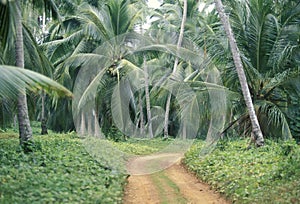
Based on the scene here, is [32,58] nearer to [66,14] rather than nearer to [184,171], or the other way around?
[184,171]

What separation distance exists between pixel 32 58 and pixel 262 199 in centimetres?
718

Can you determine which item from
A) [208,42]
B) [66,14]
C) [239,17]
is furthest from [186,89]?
[66,14]

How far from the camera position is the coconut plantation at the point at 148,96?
6359 millimetres

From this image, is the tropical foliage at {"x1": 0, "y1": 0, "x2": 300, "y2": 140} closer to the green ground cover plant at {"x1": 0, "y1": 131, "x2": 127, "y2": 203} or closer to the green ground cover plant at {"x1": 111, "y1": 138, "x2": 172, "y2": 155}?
the green ground cover plant at {"x1": 111, "y1": 138, "x2": 172, "y2": 155}

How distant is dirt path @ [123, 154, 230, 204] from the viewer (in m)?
7.30

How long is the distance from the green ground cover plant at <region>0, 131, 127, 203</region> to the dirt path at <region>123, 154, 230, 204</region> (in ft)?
1.30

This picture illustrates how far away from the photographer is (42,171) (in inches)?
270

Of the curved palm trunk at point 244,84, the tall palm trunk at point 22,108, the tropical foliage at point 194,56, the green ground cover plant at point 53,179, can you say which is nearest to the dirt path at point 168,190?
the green ground cover plant at point 53,179

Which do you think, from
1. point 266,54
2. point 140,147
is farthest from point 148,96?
point 266,54

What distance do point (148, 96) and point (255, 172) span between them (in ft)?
48.1

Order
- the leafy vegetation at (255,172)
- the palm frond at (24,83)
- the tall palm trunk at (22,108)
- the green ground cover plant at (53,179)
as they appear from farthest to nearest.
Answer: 1. the tall palm trunk at (22,108)
2. the leafy vegetation at (255,172)
3. the green ground cover plant at (53,179)
4. the palm frond at (24,83)

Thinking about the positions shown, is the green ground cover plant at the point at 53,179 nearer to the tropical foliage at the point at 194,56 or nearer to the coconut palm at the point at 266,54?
the tropical foliage at the point at 194,56

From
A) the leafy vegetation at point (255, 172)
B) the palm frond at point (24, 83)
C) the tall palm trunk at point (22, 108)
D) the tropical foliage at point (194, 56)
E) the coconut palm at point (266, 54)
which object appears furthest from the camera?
the coconut palm at point (266, 54)

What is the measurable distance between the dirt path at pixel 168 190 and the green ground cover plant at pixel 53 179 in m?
0.40
